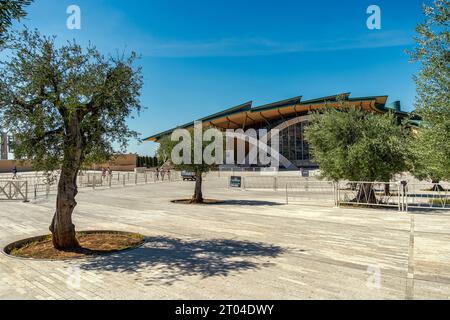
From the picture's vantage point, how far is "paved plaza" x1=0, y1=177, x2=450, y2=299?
16.6 feet

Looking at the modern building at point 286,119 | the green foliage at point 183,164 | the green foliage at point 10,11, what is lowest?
the green foliage at point 183,164

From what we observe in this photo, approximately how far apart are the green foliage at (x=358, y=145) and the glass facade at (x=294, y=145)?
60081 millimetres

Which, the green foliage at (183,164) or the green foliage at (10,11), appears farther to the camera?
the green foliage at (183,164)

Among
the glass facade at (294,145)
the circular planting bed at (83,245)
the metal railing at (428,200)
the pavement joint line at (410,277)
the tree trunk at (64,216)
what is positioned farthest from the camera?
the glass facade at (294,145)

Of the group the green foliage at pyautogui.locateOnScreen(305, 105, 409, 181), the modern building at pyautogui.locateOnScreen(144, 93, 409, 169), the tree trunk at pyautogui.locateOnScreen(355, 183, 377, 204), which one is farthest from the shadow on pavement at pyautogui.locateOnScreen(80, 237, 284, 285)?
the modern building at pyautogui.locateOnScreen(144, 93, 409, 169)

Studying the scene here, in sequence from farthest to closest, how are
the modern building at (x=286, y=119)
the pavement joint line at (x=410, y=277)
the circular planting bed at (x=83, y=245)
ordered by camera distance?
the modern building at (x=286, y=119), the circular planting bed at (x=83, y=245), the pavement joint line at (x=410, y=277)

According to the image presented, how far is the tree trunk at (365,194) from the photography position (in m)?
16.5

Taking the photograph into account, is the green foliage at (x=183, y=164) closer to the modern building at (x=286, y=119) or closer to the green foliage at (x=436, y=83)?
the green foliage at (x=436, y=83)

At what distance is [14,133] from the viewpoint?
23.9 feet

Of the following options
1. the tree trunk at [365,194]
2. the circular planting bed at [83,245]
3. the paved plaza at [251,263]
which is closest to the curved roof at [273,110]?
the tree trunk at [365,194]

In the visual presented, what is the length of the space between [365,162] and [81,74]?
14.1 meters

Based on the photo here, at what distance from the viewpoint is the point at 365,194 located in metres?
16.3
